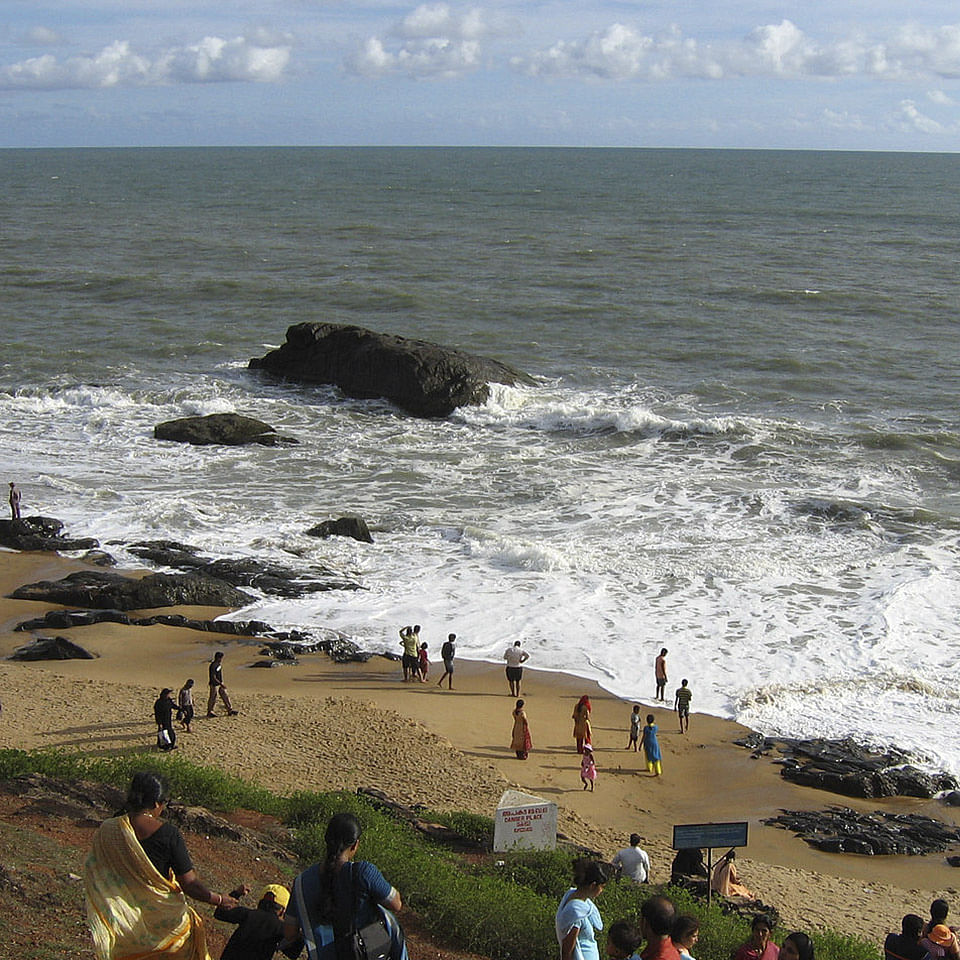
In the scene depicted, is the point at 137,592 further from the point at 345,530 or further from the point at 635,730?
the point at 635,730

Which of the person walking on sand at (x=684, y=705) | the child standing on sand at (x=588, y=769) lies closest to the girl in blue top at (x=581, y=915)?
the child standing on sand at (x=588, y=769)

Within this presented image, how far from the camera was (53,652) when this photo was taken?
1795 cm

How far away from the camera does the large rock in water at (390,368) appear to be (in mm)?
34906

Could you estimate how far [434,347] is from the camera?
3666 cm

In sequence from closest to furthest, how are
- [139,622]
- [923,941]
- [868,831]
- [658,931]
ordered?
1. [658,931]
2. [923,941]
3. [868,831]
4. [139,622]

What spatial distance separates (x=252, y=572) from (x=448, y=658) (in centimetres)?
549

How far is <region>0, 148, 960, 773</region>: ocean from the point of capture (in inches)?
770

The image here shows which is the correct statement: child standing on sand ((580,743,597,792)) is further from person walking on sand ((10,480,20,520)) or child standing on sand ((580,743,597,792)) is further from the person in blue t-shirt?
person walking on sand ((10,480,20,520))

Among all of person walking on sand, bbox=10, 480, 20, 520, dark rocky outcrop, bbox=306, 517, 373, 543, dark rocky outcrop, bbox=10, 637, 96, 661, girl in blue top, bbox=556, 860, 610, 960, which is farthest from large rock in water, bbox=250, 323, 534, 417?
girl in blue top, bbox=556, 860, 610, 960

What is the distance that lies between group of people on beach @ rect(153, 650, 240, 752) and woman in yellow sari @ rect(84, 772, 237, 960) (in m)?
8.67

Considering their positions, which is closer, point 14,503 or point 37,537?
point 37,537

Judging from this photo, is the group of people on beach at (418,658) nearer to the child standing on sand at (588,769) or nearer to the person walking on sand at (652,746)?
the child standing on sand at (588,769)

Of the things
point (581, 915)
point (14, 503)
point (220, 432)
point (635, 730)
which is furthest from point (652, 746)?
point (220, 432)

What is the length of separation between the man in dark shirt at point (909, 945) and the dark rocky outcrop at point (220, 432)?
24707 mm
